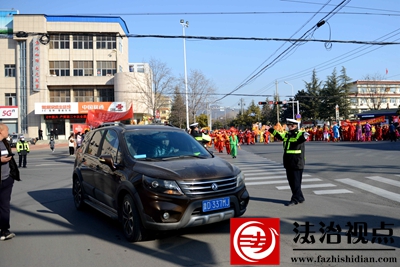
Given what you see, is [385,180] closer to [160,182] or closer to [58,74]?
[160,182]

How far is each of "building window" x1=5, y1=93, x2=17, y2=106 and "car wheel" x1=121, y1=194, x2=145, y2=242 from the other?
55015mm

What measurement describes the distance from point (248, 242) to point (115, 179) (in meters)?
2.45

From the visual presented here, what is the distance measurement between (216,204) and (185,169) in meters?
0.68

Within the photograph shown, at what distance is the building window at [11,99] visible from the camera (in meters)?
53.2

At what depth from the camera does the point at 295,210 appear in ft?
23.7

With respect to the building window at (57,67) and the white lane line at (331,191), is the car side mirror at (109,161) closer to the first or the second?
the white lane line at (331,191)

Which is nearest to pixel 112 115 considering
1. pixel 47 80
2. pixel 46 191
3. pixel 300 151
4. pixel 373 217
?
pixel 46 191

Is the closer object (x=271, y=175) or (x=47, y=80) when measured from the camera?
(x=271, y=175)

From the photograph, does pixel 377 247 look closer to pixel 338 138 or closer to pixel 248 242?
pixel 248 242

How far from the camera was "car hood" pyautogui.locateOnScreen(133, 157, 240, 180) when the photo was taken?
5.05m

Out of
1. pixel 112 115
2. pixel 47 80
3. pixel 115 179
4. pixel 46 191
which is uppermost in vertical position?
pixel 47 80

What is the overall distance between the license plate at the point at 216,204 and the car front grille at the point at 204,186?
0.42ft

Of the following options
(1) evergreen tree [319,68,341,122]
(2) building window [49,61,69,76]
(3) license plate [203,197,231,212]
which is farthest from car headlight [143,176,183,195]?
(1) evergreen tree [319,68,341,122]

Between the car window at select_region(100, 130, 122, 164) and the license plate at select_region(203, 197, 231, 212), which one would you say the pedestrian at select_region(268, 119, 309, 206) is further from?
the car window at select_region(100, 130, 122, 164)
